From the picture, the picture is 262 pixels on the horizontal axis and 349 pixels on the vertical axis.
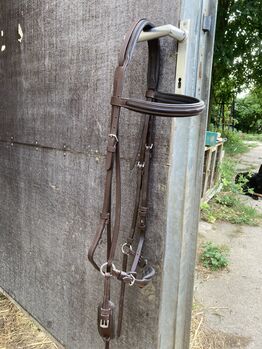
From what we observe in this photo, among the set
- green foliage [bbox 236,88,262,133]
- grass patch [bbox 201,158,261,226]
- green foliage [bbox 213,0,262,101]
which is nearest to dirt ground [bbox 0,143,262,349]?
grass patch [bbox 201,158,261,226]

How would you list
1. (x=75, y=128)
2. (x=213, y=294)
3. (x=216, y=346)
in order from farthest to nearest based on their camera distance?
(x=213, y=294) < (x=216, y=346) < (x=75, y=128)

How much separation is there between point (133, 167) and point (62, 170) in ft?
1.49

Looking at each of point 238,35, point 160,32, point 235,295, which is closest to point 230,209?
point 235,295

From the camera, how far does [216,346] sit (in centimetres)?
172

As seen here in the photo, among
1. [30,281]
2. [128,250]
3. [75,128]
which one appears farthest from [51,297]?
[75,128]

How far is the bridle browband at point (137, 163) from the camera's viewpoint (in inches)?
32.1

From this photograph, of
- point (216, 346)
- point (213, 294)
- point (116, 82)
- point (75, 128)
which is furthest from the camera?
point (213, 294)

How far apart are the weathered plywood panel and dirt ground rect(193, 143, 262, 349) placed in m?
0.84

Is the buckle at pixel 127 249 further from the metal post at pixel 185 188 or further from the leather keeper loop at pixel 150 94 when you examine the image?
the leather keeper loop at pixel 150 94

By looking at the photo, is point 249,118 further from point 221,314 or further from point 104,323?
point 104,323

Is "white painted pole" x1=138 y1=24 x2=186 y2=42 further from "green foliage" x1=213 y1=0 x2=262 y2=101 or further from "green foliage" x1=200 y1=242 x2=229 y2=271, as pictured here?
"green foliage" x1=213 y1=0 x2=262 y2=101

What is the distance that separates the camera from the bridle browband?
2.68 feet

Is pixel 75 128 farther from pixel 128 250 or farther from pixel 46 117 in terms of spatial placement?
pixel 128 250

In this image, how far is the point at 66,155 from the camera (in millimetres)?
1394
